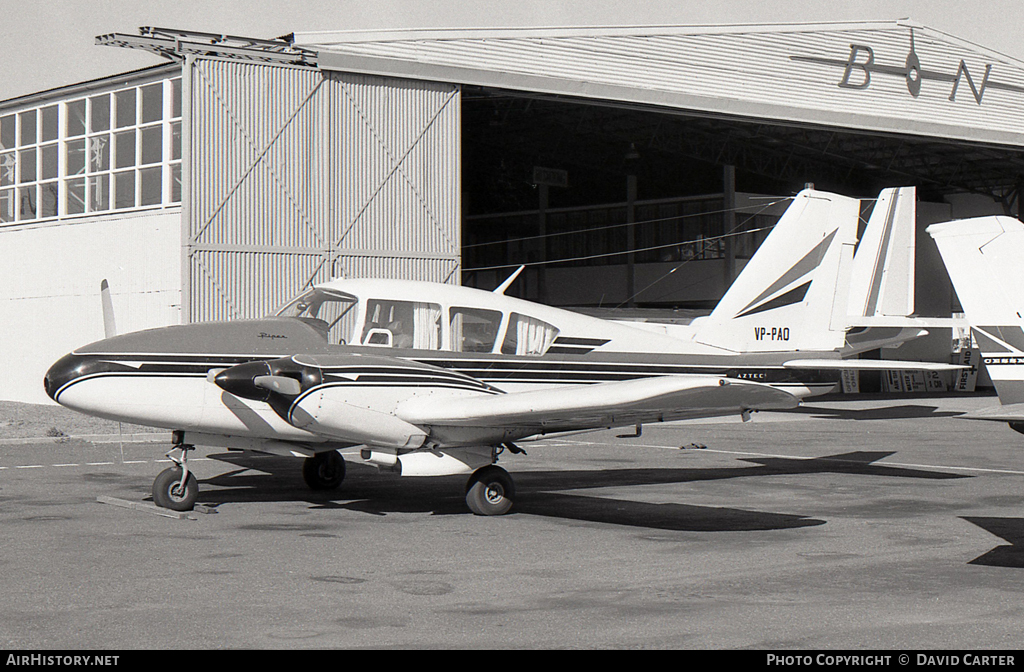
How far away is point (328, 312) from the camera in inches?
414

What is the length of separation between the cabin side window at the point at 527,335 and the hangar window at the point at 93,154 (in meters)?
13.1

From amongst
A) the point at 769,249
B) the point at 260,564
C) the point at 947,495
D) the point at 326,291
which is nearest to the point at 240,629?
the point at 260,564

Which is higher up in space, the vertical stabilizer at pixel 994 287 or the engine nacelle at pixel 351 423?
the vertical stabilizer at pixel 994 287

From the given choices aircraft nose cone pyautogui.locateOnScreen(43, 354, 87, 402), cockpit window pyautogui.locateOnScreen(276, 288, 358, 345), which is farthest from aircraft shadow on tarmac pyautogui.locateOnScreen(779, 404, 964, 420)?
aircraft nose cone pyautogui.locateOnScreen(43, 354, 87, 402)

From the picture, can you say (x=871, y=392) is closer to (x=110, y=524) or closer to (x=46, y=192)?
(x=46, y=192)

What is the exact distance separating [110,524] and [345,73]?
14450 mm

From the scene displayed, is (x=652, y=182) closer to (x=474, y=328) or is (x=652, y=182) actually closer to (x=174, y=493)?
(x=474, y=328)

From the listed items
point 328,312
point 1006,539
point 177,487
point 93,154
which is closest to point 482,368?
point 328,312

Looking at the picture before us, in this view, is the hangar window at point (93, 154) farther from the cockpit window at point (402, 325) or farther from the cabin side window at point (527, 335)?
the cabin side window at point (527, 335)

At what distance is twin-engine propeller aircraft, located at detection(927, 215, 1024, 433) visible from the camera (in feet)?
30.7

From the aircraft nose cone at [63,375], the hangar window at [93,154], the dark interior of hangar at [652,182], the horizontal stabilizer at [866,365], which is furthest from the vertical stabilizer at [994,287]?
the dark interior of hangar at [652,182]

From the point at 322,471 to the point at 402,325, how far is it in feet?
7.77

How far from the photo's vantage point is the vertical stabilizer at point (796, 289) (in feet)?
48.5

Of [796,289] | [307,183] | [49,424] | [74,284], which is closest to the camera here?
[796,289]
